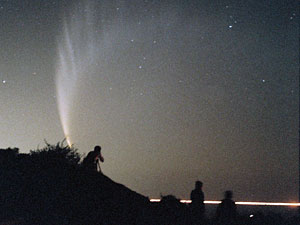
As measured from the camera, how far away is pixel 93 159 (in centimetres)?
1104

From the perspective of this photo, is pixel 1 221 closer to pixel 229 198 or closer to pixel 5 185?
pixel 5 185

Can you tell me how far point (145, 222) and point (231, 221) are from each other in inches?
95.2

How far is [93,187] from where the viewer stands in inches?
367

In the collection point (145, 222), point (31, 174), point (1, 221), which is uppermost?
point (31, 174)

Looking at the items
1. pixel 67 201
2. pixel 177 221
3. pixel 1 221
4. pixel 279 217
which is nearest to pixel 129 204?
pixel 177 221

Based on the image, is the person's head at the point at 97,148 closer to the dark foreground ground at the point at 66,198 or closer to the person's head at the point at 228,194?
the dark foreground ground at the point at 66,198

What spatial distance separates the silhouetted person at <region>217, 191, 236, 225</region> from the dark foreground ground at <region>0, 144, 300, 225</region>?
2.35 feet

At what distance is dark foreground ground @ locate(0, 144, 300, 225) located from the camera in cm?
766

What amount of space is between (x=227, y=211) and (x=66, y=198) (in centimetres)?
435

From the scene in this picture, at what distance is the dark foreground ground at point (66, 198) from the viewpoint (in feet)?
25.1

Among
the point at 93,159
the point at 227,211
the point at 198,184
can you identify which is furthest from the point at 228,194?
the point at 93,159

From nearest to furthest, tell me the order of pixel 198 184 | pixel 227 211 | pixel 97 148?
pixel 227 211 < pixel 198 184 < pixel 97 148

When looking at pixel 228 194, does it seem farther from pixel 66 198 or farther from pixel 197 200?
pixel 66 198

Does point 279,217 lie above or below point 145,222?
above
